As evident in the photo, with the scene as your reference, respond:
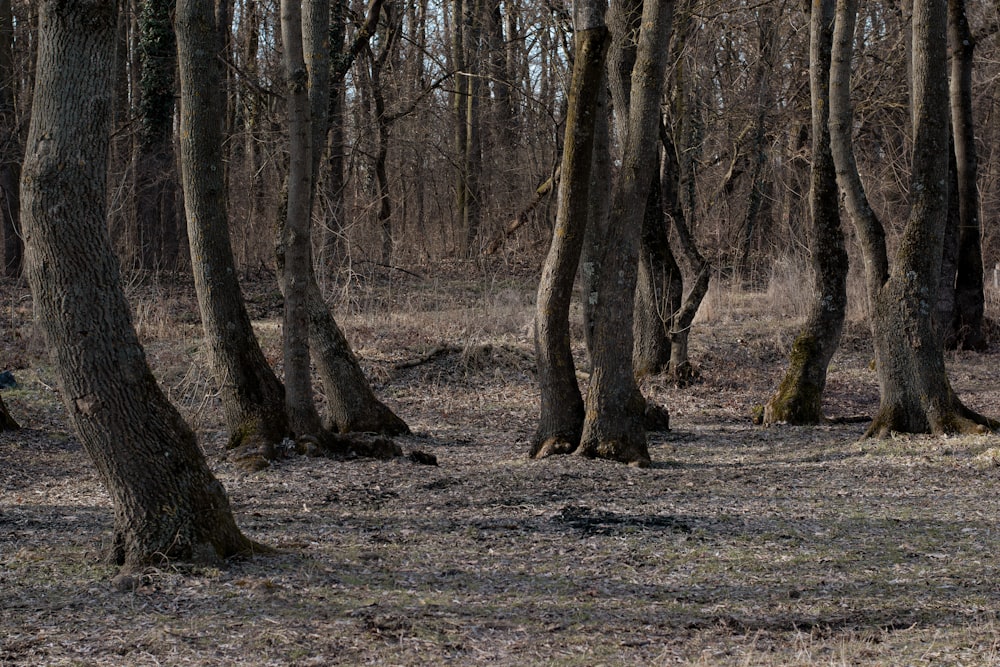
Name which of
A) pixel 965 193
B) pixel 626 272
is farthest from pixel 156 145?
pixel 965 193

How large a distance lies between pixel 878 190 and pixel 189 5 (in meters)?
15.7

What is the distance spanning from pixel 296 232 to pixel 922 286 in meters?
5.53

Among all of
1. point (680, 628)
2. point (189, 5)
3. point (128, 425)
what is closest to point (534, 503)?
point (680, 628)

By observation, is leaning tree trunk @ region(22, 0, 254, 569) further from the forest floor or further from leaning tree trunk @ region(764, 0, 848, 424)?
leaning tree trunk @ region(764, 0, 848, 424)

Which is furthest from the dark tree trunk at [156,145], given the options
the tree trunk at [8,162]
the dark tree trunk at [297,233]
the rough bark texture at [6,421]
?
the dark tree trunk at [297,233]

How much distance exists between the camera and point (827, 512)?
7.01 metres

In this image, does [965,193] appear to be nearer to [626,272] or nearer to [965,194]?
[965,194]

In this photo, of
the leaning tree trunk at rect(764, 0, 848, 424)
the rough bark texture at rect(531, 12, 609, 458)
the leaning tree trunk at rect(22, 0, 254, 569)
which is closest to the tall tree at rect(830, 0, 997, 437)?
the leaning tree trunk at rect(764, 0, 848, 424)

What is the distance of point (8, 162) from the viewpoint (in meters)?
19.7

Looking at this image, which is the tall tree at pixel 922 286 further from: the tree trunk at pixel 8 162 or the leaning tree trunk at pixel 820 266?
the tree trunk at pixel 8 162

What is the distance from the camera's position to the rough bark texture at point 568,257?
854 cm

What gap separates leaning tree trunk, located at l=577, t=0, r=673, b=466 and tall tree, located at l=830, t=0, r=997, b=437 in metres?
2.53

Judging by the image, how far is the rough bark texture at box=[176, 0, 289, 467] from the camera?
27.6ft

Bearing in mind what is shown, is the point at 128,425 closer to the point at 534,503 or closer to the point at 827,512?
the point at 534,503
